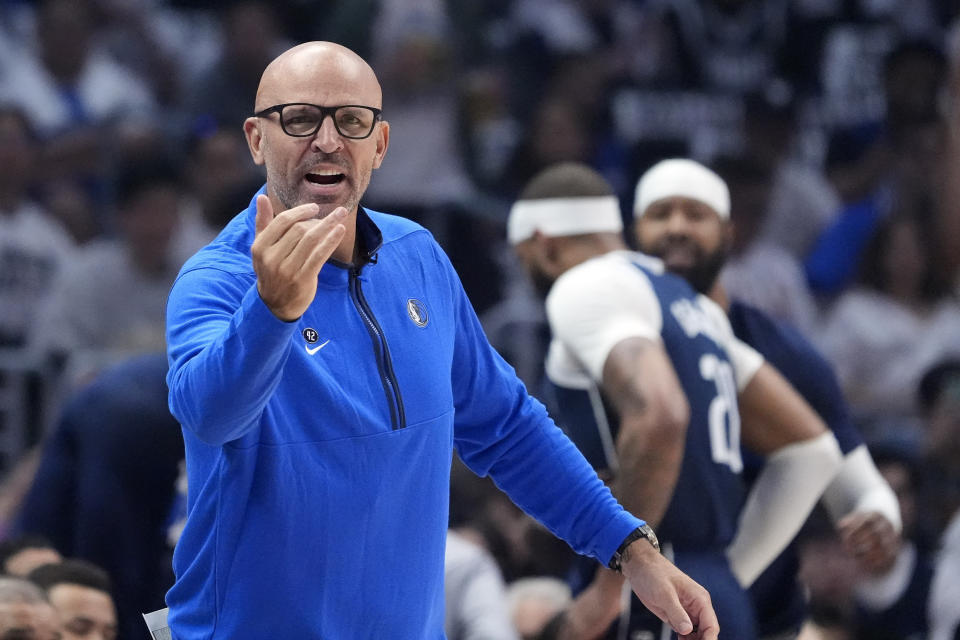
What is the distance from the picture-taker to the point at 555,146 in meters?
9.16

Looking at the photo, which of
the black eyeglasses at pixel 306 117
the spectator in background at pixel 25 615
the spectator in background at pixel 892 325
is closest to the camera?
the black eyeglasses at pixel 306 117

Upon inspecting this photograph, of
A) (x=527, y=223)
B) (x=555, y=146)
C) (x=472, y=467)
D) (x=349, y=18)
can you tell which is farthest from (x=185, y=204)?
(x=472, y=467)

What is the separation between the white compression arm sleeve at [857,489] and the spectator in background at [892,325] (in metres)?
3.21

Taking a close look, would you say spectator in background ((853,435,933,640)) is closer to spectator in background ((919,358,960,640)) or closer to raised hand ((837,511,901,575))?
spectator in background ((919,358,960,640))

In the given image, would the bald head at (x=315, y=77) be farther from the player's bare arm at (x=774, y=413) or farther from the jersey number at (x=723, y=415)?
the player's bare arm at (x=774, y=413)

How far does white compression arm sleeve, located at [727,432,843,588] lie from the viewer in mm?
4848

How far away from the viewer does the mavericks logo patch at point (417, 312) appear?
3121 mm

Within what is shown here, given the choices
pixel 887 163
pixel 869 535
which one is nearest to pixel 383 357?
pixel 869 535

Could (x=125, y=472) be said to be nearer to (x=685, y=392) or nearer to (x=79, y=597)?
(x=79, y=597)

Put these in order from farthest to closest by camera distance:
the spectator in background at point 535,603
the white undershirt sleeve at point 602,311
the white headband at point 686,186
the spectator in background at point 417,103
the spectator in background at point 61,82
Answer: the spectator in background at point 61,82, the spectator in background at point 417,103, the spectator in background at point 535,603, the white headband at point 686,186, the white undershirt sleeve at point 602,311

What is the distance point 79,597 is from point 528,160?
199 inches

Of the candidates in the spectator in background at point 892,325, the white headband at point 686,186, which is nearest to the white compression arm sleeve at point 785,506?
the white headband at point 686,186

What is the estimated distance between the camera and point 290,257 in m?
2.47

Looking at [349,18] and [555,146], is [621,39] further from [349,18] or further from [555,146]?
[349,18]
